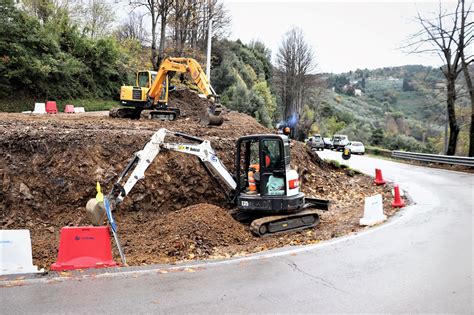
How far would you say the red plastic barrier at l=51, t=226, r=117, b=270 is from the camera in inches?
283

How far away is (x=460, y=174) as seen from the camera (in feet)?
68.1

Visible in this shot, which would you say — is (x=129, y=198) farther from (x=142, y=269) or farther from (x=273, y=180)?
(x=142, y=269)

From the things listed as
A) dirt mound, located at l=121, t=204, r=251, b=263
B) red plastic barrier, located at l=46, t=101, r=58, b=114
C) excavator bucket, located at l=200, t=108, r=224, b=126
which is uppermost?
red plastic barrier, located at l=46, t=101, r=58, b=114

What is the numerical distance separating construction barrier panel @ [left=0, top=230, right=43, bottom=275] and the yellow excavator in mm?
11602

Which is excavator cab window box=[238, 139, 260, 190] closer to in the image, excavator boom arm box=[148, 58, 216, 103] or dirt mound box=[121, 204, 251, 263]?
dirt mound box=[121, 204, 251, 263]

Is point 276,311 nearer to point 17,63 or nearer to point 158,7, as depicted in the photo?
point 17,63

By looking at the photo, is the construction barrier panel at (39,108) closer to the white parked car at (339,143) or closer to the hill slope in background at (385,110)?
the hill slope in background at (385,110)

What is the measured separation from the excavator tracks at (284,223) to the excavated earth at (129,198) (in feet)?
0.64

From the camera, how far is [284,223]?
10656mm

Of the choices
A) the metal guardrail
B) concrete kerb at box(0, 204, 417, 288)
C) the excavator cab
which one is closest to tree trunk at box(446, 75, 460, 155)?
the metal guardrail

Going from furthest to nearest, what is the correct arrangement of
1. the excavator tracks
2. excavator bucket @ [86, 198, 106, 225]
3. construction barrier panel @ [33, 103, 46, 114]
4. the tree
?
1. the tree
2. construction barrier panel @ [33, 103, 46, 114]
3. the excavator tracks
4. excavator bucket @ [86, 198, 106, 225]

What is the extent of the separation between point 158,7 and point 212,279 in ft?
94.7

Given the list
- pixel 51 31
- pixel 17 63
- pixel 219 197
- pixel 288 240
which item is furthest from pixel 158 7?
pixel 288 240

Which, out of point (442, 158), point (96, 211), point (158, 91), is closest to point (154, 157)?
point (96, 211)
